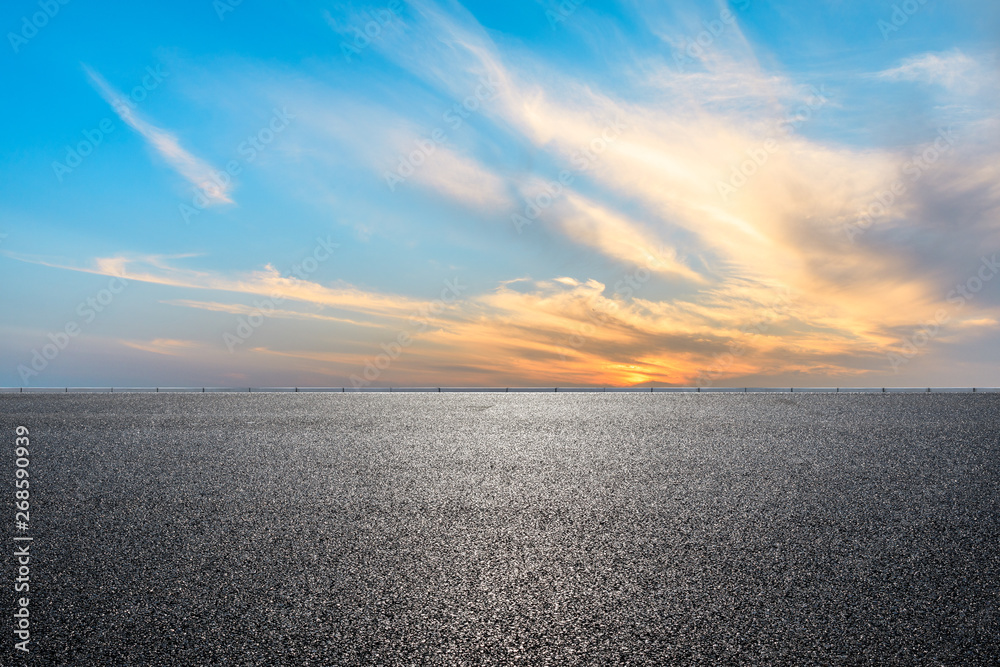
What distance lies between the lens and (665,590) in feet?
11.7

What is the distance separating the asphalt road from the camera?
9.98 ft

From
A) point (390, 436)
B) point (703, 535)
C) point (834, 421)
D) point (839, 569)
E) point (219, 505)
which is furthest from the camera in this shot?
point (834, 421)

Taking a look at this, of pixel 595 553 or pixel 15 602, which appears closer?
pixel 15 602

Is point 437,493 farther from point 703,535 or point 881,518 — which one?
Result: point 881,518

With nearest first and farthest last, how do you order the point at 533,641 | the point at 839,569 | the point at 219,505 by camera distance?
the point at 533,641, the point at 839,569, the point at 219,505

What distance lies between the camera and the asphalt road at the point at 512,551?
9.98 ft

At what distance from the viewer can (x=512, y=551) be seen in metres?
4.23

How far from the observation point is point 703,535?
458cm

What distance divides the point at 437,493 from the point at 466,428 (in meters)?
4.79

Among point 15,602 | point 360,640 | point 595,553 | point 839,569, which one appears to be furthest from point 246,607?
point 839,569

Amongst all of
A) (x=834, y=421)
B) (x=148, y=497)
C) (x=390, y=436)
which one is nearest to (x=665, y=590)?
(x=148, y=497)

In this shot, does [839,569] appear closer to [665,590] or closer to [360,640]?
[665,590]

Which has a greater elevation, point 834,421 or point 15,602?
point 834,421

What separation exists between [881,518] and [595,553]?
2746mm
